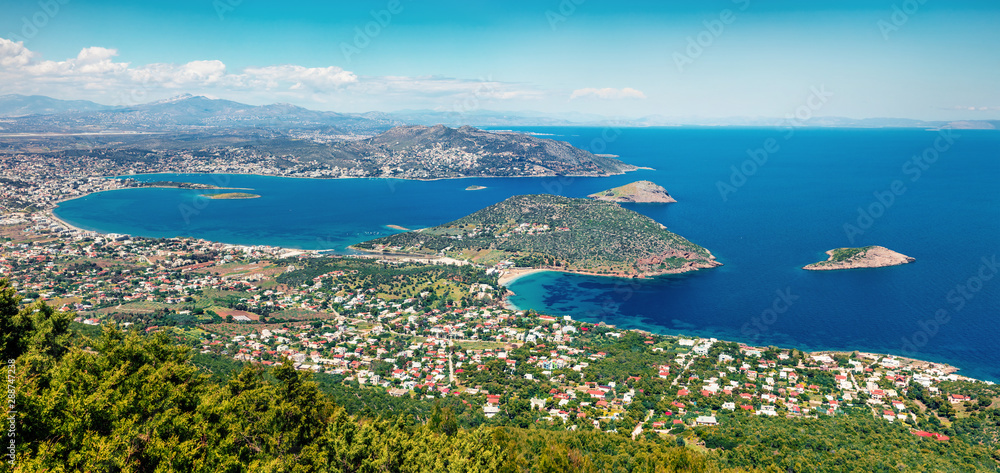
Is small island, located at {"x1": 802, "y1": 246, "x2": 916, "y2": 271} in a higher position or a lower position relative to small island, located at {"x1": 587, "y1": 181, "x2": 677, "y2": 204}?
lower

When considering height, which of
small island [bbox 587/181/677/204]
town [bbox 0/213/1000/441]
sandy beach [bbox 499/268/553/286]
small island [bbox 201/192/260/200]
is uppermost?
small island [bbox 587/181/677/204]

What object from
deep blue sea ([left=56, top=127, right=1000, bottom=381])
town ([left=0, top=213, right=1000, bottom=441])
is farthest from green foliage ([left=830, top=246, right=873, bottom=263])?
town ([left=0, top=213, right=1000, bottom=441])

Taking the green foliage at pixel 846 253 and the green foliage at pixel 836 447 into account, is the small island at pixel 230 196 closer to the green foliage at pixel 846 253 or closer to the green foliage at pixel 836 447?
the green foliage at pixel 846 253

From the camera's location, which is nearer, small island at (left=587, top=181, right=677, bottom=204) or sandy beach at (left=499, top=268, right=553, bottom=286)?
sandy beach at (left=499, top=268, right=553, bottom=286)

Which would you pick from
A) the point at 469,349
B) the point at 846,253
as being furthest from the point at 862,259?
the point at 469,349

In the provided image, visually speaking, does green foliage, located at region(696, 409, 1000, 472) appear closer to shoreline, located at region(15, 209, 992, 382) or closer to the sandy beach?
shoreline, located at region(15, 209, 992, 382)

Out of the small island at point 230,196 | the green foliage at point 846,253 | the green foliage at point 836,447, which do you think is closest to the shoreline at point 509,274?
the green foliage at point 836,447
